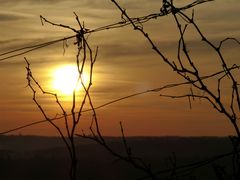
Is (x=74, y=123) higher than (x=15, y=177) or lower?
higher

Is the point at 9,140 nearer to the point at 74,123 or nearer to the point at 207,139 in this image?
the point at 207,139

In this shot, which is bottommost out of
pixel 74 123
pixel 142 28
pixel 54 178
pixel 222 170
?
pixel 54 178

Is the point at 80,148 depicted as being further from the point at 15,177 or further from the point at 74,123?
the point at 74,123

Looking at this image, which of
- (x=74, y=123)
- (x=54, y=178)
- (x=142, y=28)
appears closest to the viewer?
(x=142, y=28)

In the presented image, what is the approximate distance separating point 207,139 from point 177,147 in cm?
539

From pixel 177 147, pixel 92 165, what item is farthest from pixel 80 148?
pixel 92 165

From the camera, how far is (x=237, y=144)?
107 inches

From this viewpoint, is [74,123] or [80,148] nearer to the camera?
[74,123]

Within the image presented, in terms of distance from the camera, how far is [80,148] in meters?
79.2

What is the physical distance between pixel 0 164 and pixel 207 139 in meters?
34.0

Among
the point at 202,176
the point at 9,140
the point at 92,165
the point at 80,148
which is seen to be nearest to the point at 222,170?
the point at 202,176

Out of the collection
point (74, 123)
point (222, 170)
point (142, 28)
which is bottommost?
point (222, 170)

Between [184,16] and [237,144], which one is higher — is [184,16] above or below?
above

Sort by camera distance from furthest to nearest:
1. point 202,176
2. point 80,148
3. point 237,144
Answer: point 80,148 → point 202,176 → point 237,144
